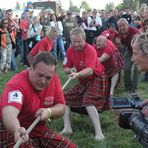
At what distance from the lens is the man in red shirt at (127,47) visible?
761 cm

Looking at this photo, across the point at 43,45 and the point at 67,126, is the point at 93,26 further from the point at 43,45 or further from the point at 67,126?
the point at 67,126

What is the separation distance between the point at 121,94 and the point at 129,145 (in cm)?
302

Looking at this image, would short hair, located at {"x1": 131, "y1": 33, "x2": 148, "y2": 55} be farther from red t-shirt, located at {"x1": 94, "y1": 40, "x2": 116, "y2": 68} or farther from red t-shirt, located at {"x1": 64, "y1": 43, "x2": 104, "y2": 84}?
red t-shirt, located at {"x1": 94, "y1": 40, "x2": 116, "y2": 68}

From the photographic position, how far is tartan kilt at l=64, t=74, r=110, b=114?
5.36 metres

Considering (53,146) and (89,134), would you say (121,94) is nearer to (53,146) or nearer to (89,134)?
(89,134)

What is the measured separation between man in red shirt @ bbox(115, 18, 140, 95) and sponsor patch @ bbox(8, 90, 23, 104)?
4716 mm

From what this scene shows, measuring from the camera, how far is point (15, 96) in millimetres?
3104

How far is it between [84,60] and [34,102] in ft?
6.91

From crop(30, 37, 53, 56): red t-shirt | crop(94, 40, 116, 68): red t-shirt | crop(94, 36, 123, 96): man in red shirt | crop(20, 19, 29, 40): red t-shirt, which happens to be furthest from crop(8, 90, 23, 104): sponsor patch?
crop(20, 19, 29, 40): red t-shirt

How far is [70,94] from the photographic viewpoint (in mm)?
5527

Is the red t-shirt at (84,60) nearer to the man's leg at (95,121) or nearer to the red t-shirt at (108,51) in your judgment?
the man's leg at (95,121)

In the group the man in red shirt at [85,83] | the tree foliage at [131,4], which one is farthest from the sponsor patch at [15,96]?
the tree foliage at [131,4]

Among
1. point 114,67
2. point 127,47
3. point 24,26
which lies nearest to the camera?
point 114,67

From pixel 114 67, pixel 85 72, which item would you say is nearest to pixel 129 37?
pixel 114 67
